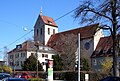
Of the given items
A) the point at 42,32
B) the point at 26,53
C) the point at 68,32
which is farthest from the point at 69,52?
the point at 42,32

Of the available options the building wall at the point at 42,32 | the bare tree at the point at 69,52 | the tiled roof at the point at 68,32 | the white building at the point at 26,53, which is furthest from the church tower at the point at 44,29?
the bare tree at the point at 69,52

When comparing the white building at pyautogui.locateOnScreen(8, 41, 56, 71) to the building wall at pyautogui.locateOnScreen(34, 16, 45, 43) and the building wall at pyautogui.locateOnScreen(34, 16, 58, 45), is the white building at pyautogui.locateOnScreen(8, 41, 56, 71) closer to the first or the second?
the building wall at pyautogui.locateOnScreen(34, 16, 58, 45)

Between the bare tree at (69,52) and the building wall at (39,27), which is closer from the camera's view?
the bare tree at (69,52)

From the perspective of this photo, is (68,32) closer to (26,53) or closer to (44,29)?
(44,29)

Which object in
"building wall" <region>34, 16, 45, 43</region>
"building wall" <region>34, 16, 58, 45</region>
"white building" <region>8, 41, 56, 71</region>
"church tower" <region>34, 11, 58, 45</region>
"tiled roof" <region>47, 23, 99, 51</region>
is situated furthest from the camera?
"building wall" <region>34, 16, 45, 43</region>

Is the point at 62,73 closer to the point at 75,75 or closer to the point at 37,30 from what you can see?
the point at 75,75

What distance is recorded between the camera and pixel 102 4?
28.6 m

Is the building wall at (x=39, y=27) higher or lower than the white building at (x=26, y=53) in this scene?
higher

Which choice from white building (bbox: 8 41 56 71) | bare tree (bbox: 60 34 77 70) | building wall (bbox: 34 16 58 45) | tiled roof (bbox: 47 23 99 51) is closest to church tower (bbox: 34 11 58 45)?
building wall (bbox: 34 16 58 45)

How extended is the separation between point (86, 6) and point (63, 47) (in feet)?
189

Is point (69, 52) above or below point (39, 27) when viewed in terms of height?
below

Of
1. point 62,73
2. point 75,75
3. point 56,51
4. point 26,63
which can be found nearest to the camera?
point 75,75

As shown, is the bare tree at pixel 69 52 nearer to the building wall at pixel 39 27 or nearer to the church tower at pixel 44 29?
the church tower at pixel 44 29

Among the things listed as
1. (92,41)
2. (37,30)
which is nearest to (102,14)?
(92,41)
